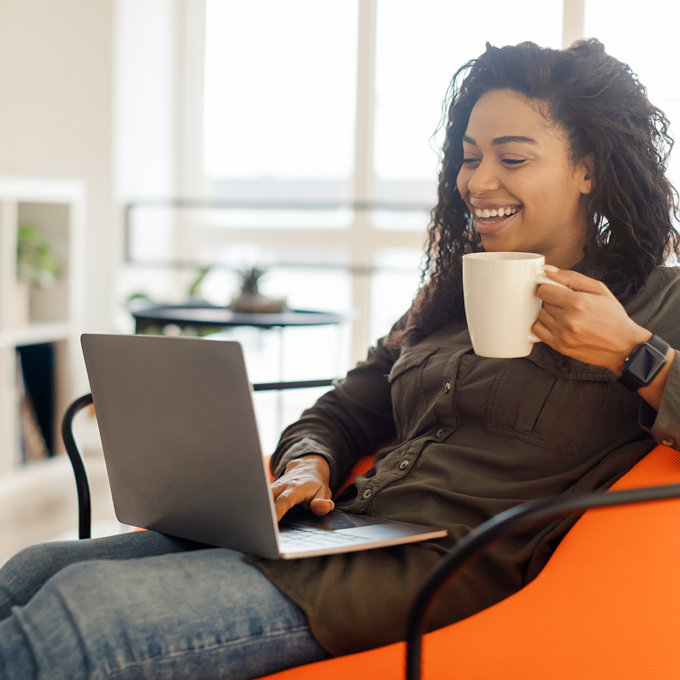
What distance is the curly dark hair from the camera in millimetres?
1237

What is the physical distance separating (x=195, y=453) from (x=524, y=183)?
666 mm

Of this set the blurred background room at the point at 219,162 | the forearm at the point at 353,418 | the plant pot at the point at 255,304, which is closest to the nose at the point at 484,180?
the forearm at the point at 353,418

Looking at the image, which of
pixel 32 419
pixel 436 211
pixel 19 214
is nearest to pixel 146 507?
pixel 436 211

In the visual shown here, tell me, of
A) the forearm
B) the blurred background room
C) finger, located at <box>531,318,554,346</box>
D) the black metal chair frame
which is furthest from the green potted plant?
the black metal chair frame

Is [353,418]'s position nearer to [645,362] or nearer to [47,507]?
[645,362]

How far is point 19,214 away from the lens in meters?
3.32

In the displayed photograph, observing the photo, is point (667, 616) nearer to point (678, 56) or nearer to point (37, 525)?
point (37, 525)

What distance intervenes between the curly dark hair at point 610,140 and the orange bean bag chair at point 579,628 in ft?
1.26

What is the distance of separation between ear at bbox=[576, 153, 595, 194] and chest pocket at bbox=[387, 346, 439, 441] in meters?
0.36

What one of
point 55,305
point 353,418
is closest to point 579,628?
point 353,418

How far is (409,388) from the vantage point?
1.33 metres

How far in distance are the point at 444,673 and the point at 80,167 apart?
127 inches

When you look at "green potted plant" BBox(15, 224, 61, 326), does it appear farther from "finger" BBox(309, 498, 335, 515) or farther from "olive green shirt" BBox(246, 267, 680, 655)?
"finger" BBox(309, 498, 335, 515)

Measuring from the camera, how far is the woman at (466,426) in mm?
898
